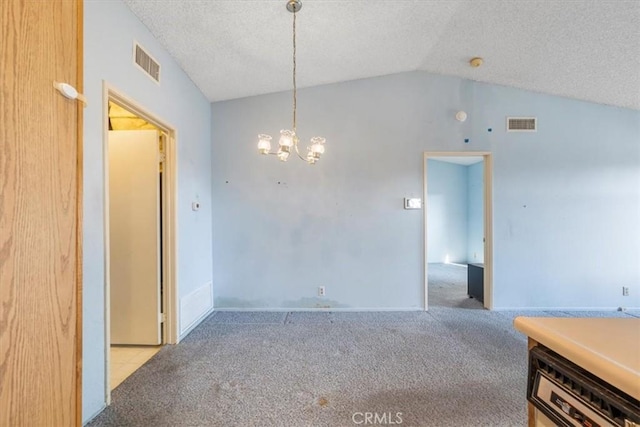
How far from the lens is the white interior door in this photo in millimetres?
2668

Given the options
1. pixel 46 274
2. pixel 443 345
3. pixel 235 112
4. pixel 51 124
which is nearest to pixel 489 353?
pixel 443 345

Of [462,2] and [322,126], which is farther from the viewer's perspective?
[322,126]

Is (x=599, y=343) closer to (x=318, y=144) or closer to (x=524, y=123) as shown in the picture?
(x=318, y=144)

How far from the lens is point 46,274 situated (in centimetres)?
86

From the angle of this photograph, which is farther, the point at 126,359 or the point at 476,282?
the point at 476,282

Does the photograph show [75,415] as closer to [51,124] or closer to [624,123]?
[51,124]

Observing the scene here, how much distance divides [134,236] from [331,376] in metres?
2.26

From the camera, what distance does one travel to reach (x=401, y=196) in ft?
12.3

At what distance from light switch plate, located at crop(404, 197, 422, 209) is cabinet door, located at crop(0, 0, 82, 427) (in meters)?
3.42

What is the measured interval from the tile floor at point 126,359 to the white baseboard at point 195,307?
31cm

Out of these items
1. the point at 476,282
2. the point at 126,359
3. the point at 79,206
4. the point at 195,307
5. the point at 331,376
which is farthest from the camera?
the point at 476,282

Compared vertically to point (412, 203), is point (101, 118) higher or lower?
higher

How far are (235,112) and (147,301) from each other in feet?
8.34

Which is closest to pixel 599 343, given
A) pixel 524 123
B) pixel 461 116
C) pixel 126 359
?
pixel 126 359
